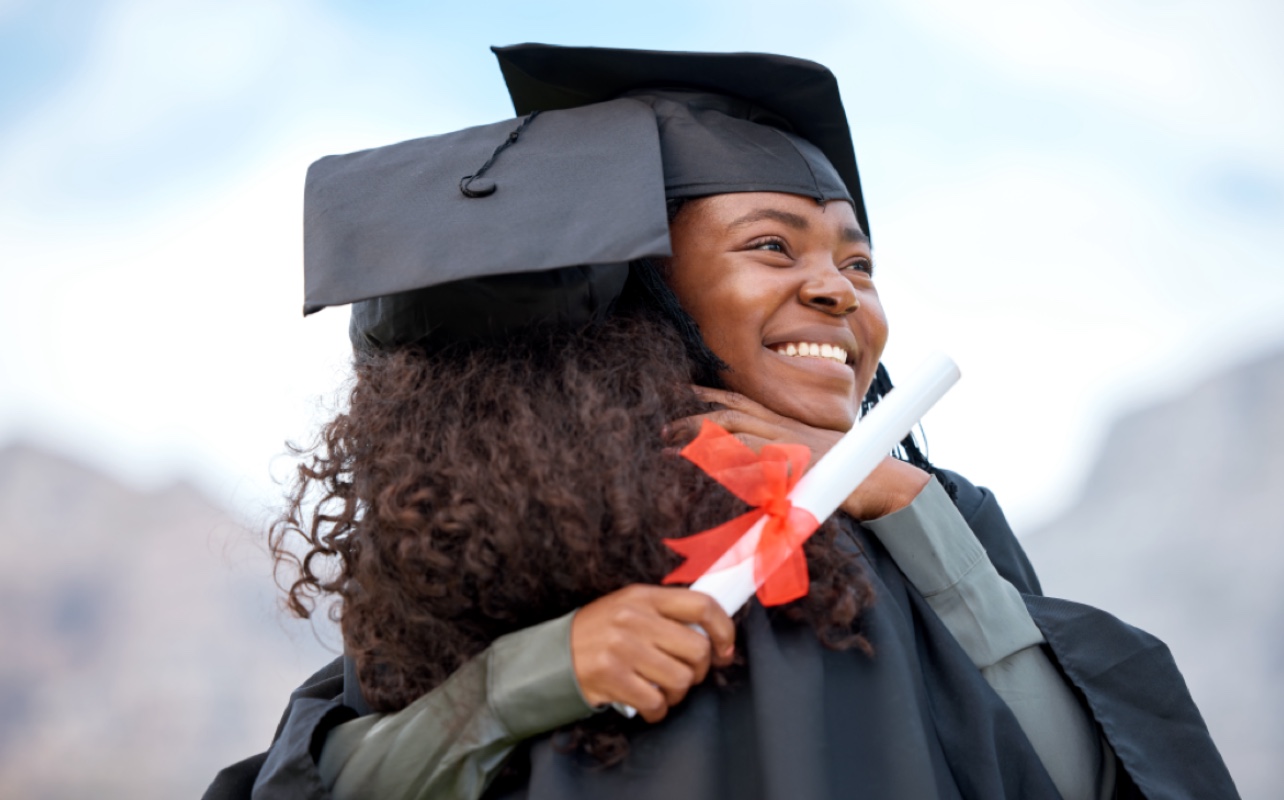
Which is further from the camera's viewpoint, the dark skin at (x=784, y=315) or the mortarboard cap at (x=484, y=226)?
the dark skin at (x=784, y=315)

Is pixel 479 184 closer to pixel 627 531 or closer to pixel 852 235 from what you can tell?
pixel 627 531

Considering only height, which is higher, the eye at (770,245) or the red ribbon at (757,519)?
the eye at (770,245)

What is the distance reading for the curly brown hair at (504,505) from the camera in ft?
5.10

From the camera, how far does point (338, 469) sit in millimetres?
1815

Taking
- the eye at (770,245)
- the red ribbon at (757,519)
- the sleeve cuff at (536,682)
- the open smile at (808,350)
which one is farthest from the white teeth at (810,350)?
the sleeve cuff at (536,682)

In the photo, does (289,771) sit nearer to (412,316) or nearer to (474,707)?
(474,707)

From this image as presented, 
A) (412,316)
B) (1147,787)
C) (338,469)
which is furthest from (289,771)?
(1147,787)

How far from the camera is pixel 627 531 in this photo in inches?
60.8

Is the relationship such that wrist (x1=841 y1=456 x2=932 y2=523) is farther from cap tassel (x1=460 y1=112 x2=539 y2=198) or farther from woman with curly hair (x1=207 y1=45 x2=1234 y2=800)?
cap tassel (x1=460 y1=112 x2=539 y2=198)

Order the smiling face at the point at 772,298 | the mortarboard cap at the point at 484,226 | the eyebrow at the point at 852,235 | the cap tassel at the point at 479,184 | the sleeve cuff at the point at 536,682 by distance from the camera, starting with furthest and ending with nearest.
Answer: the eyebrow at the point at 852,235 → the smiling face at the point at 772,298 → the cap tassel at the point at 479,184 → the mortarboard cap at the point at 484,226 → the sleeve cuff at the point at 536,682

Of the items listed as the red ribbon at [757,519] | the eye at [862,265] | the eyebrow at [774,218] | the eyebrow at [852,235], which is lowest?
the red ribbon at [757,519]

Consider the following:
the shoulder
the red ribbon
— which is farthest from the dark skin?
the shoulder

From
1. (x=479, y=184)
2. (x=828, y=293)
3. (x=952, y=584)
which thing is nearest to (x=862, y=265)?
(x=828, y=293)

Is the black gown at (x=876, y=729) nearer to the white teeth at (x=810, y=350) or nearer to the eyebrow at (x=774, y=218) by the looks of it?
the white teeth at (x=810, y=350)
